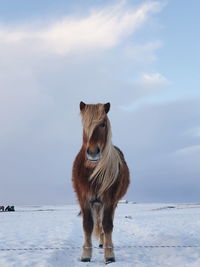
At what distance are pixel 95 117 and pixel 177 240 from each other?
536 centimetres

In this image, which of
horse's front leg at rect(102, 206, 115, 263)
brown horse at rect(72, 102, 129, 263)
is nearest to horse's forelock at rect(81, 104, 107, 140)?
brown horse at rect(72, 102, 129, 263)

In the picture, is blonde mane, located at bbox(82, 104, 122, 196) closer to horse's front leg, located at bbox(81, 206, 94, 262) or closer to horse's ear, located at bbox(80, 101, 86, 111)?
Result: horse's ear, located at bbox(80, 101, 86, 111)

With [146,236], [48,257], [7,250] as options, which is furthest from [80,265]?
[146,236]

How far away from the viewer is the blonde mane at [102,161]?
23.4 ft

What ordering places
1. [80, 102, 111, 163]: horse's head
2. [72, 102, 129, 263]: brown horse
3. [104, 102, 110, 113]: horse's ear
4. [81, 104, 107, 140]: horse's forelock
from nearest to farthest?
[80, 102, 111, 163]: horse's head, [81, 104, 107, 140]: horse's forelock, [72, 102, 129, 263]: brown horse, [104, 102, 110, 113]: horse's ear

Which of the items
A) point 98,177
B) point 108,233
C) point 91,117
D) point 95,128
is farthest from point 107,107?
point 108,233

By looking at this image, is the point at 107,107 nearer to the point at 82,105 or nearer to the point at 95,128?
the point at 82,105

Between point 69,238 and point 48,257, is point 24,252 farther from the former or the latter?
point 69,238

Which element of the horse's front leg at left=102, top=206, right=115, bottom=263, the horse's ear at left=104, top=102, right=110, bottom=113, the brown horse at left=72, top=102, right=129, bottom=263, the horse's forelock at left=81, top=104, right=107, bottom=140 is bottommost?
the horse's front leg at left=102, top=206, right=115, bottom=263

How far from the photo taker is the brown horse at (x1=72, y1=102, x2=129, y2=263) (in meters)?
7.11

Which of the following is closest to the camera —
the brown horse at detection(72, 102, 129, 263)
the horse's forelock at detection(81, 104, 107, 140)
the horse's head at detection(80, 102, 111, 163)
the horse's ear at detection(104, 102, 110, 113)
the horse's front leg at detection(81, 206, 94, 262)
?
the horse's head at detection(80, 102, 111, 163)

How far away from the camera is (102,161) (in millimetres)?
7246

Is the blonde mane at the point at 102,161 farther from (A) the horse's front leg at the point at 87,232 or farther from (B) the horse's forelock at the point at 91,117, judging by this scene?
(A) the horse's front leg at the point at 87,232

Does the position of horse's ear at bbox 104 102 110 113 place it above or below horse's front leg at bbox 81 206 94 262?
above
